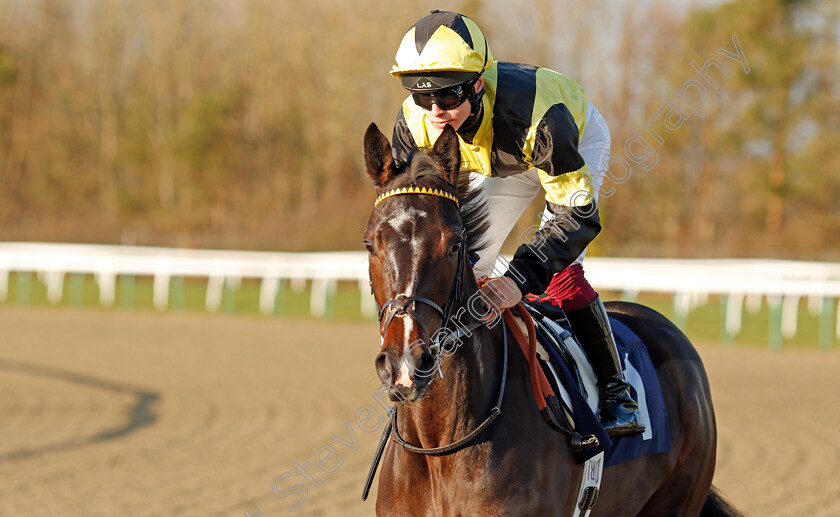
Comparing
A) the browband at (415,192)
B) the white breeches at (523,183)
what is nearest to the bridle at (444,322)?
the browband at (415,192)

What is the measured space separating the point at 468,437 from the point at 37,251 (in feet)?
65.1

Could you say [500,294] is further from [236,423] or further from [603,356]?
[236,423]

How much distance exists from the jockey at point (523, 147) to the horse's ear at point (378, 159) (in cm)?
7

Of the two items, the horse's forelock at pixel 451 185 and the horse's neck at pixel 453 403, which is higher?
the horse's forelock at pixel 451 185

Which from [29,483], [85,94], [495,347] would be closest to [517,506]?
[495,347]

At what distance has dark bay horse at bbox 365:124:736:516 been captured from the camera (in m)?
2.29

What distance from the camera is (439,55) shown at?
8.96 feet

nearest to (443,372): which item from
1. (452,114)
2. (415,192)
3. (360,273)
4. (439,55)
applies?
(415,192)

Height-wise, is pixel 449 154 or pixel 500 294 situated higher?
pixel 449 154

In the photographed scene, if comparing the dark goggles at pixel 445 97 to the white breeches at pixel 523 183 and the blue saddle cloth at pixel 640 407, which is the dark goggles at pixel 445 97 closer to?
the white breeches at pixel 523 183

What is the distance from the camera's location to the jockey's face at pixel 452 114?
2.82 meters

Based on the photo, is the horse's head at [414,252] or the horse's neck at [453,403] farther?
the horse's neck at [453,403]

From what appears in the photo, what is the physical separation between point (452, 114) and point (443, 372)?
32.5 inches

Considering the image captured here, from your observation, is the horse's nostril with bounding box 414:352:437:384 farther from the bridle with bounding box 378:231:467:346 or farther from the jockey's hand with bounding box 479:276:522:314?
the jockey's hand with bounding box 479:276:522:314
